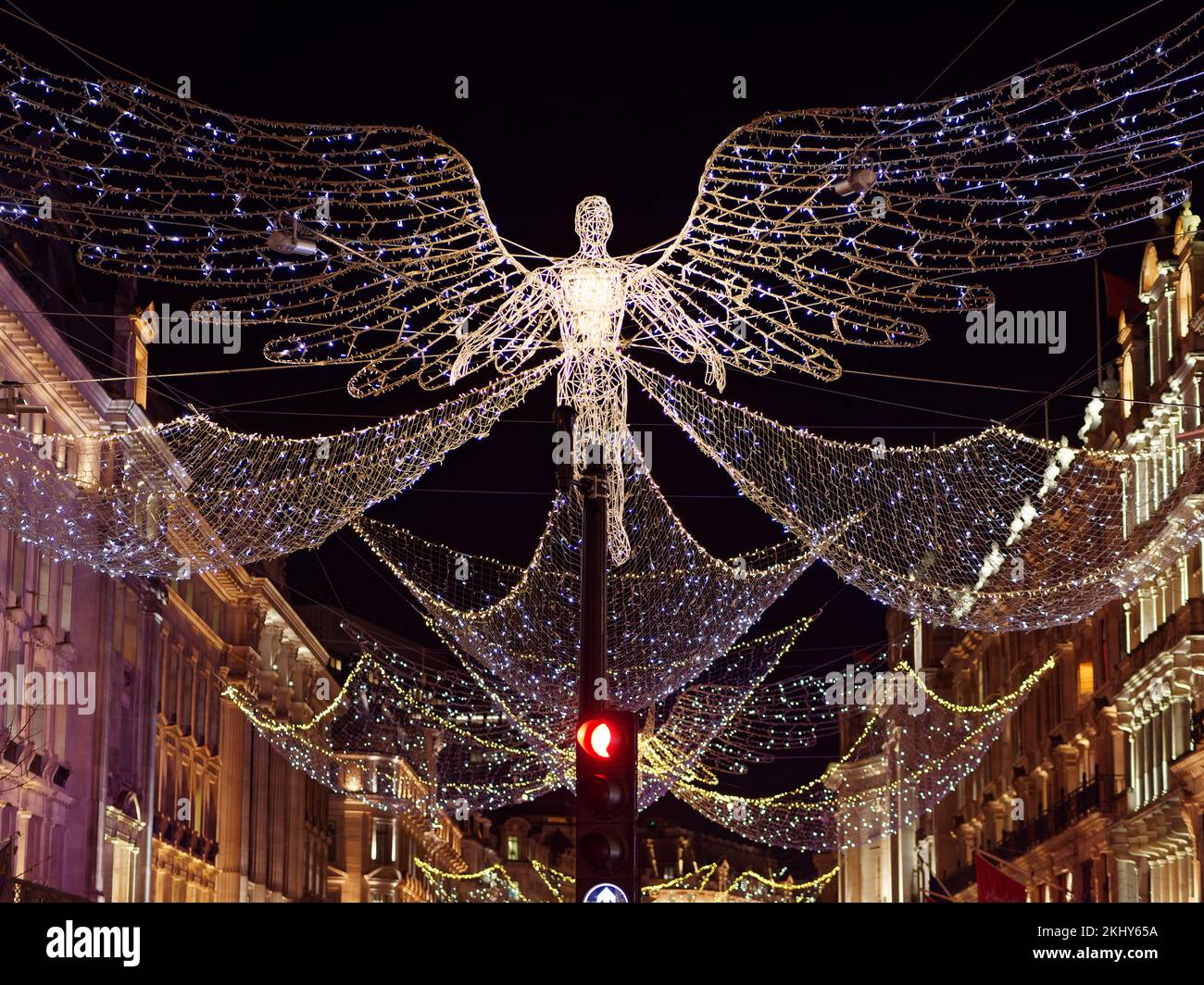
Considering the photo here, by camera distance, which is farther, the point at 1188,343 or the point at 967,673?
the point at 967,673

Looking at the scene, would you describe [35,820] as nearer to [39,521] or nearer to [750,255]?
[39,521]

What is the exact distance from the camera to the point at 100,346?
45.3m

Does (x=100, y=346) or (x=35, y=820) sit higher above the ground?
(x=100, y=346)

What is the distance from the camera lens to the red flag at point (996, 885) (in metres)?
40.6

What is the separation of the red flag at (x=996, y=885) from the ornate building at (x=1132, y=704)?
6.79 ft

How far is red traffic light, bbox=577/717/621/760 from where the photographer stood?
37.0ft

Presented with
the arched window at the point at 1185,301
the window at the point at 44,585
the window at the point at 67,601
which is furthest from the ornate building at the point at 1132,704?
the window at the point at 44,585

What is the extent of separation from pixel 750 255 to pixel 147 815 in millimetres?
34855

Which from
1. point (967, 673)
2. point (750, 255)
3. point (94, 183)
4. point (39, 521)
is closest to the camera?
point (94, 183)

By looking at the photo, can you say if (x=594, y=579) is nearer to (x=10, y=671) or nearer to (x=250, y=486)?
(x=250, y=486)

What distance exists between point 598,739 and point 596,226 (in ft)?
23.1

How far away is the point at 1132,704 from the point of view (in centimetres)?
4469
